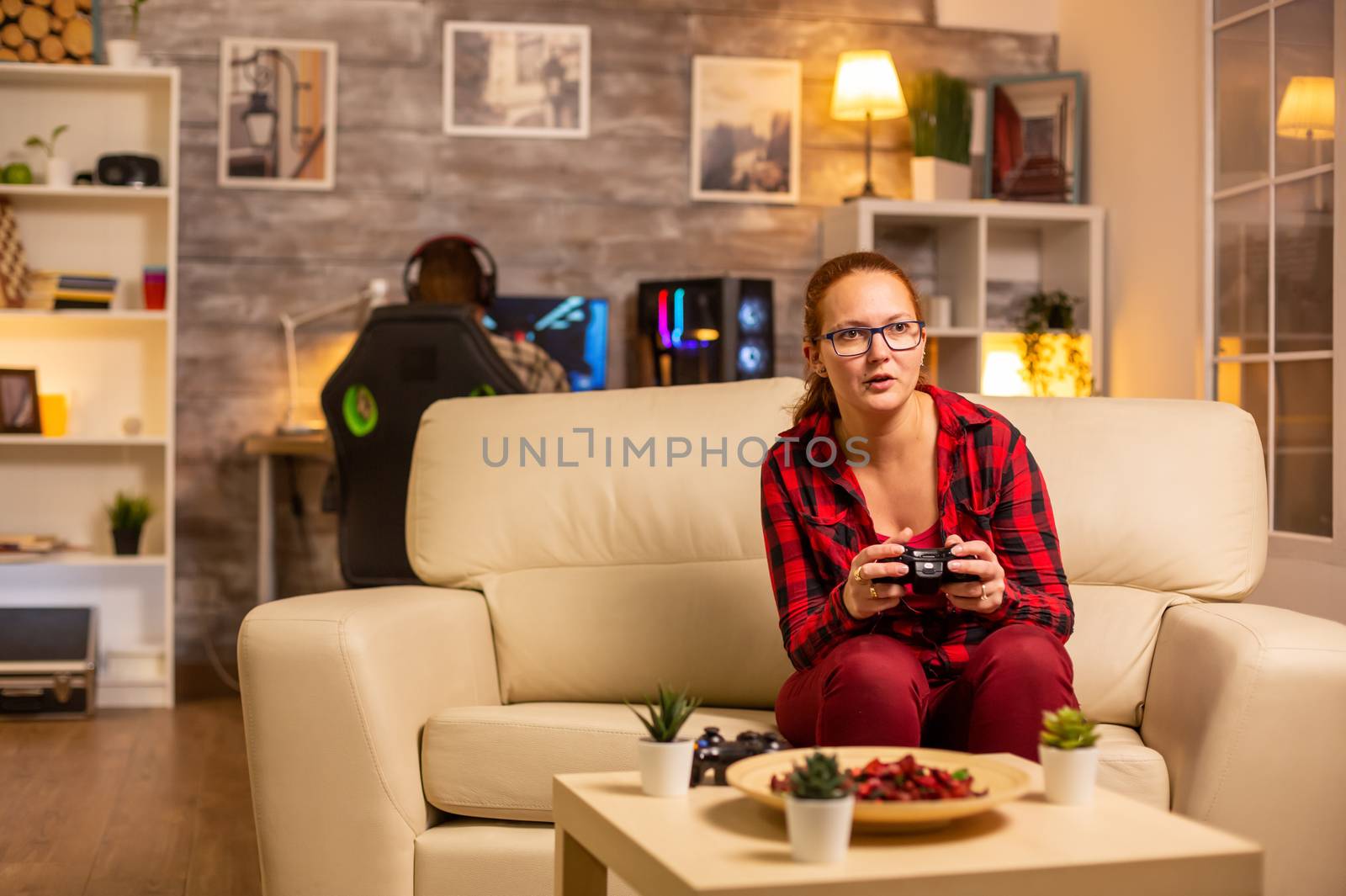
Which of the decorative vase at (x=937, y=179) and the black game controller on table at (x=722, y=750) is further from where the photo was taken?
the decorative vase at (x=937, y=179)

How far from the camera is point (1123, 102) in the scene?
437 cm

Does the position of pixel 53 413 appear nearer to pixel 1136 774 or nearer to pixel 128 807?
pixel 128 807

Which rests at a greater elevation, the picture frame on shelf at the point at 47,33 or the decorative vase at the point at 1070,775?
the picture frame on shelf at the point at 47,33

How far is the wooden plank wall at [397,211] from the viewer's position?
437 cm

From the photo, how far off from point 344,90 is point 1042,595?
3351mm

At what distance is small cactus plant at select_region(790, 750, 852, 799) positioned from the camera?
1072 millimetres

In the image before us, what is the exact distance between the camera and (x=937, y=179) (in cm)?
452

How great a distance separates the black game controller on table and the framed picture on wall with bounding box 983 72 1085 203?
11.6 feet

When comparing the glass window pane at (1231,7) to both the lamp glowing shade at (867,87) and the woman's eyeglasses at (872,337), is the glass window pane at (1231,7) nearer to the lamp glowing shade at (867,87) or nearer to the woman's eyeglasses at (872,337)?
the lamp glowing shade at (867,87)

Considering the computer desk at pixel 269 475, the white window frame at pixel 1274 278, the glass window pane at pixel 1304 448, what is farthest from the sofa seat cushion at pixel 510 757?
the computer desk at pixel 269 475

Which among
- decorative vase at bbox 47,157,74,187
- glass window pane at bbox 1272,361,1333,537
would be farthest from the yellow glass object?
glass window pane at bbox 1272,361,1333,537

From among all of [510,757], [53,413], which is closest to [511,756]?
[510,757]

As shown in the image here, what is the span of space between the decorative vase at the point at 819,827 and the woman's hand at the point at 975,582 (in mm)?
586

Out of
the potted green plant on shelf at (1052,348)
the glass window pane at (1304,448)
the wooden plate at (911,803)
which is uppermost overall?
the potted green plant on shelf at (1052,348)
